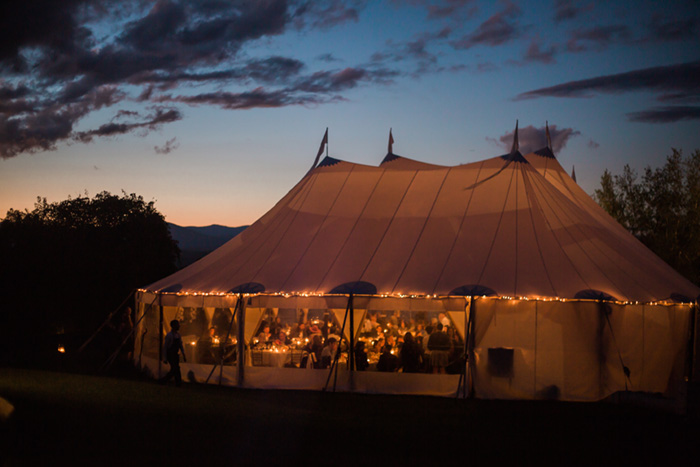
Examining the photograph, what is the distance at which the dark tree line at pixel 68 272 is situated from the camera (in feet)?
71.1

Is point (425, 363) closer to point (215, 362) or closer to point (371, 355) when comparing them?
point (371, 355)

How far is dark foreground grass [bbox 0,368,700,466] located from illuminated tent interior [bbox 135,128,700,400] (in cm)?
63

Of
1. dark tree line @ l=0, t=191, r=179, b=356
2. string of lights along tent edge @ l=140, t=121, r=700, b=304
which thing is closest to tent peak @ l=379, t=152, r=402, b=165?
string of lights along tent edge @ l=140, t=121, r=700, b=304

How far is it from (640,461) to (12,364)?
12.0m

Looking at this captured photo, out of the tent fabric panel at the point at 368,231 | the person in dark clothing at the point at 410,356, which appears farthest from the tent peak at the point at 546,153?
the person in dark clothing at the point at 410,356

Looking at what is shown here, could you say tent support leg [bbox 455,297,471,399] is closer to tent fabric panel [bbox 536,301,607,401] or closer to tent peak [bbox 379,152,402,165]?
tent fabric panel [bbox 536,301,607,401]

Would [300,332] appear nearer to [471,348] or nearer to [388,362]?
[388,362]

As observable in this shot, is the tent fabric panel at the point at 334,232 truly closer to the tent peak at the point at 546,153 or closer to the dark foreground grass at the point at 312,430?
the dark foreground grass at the point at 312,430

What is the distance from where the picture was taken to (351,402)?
10.3 m

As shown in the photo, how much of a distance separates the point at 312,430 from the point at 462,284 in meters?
4.04

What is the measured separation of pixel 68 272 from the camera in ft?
80.3

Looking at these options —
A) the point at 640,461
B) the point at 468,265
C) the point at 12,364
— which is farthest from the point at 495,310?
the point at 12,364

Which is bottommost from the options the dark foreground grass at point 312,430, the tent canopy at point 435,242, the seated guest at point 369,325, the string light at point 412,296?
the dark foreground grass at point 312,430

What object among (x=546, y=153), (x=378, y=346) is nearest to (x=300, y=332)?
(x=378, y=346)
